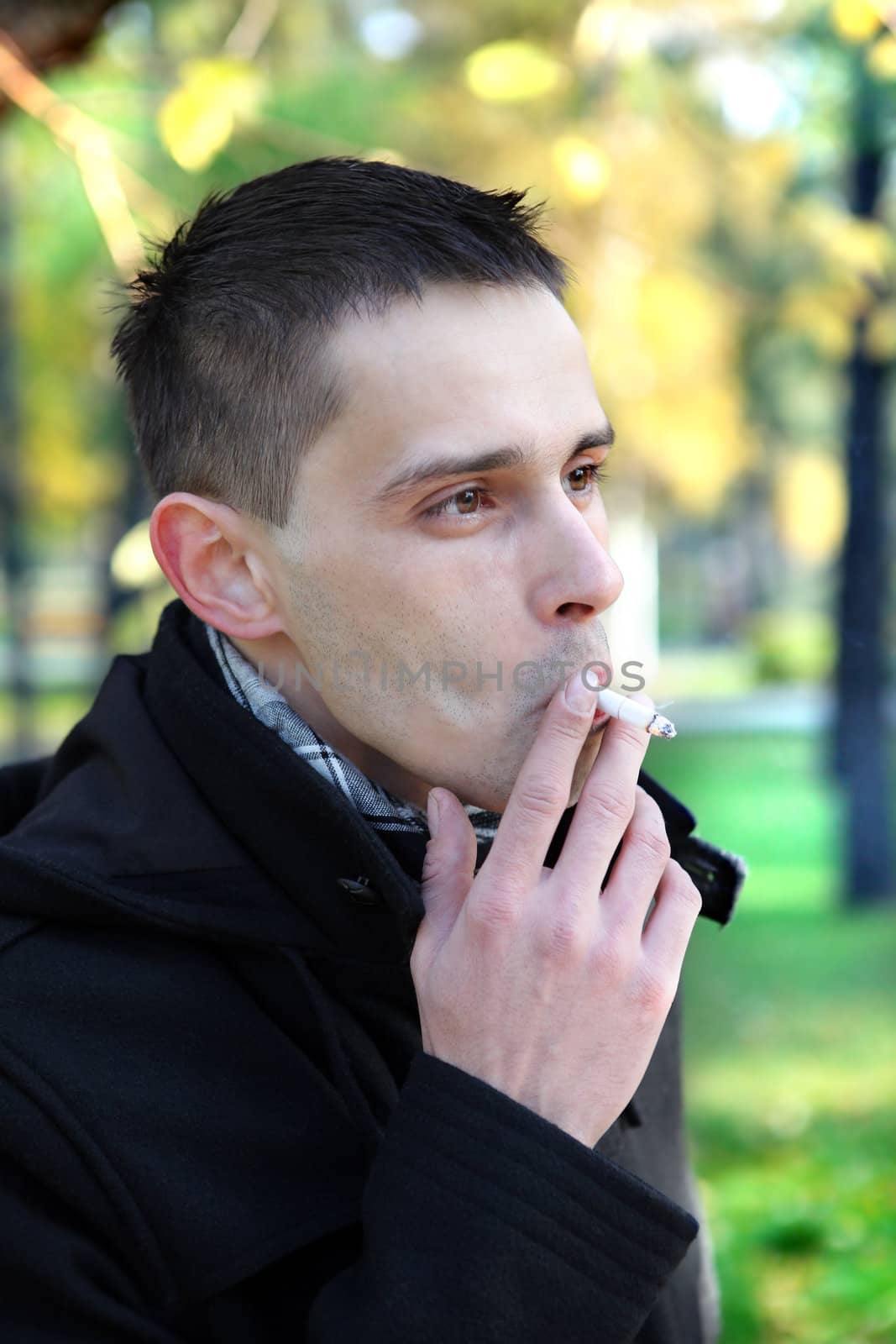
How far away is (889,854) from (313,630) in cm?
850

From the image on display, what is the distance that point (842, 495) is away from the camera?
9.84 m

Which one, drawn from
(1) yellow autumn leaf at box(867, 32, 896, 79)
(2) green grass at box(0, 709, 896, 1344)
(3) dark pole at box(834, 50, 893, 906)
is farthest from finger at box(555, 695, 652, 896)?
(3) dark pole at box(834, 50, 893, 906)

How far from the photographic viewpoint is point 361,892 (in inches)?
64.7

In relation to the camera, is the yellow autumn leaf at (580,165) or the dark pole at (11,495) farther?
the dark pole at (11,495)

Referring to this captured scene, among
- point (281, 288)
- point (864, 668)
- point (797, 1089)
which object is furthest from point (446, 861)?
point (864, 668)

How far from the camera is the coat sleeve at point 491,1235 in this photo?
138cm

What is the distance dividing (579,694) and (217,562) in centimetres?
64

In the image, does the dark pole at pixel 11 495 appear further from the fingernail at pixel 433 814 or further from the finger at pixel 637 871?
the finger at pixel 637 871

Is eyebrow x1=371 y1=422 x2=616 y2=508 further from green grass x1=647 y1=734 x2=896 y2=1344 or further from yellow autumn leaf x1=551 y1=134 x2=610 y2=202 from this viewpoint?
green grass x1=647 y1=734 x2=896 y2=1344

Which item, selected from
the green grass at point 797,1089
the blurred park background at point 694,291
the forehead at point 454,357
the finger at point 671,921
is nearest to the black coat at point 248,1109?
the finger at point 671,921

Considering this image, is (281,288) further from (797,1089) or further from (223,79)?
(797,1089)

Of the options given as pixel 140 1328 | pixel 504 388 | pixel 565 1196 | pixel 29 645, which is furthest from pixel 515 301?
pixel 29 645

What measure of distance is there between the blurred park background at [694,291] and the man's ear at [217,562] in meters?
1.07

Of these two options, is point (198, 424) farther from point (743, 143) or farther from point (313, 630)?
point (743, 143)
